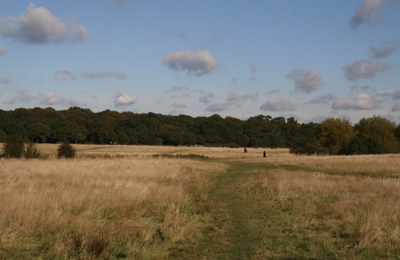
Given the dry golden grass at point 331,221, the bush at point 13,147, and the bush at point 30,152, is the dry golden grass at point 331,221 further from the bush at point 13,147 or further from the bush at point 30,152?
the bush at point 13,147

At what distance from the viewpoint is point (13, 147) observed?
105ft

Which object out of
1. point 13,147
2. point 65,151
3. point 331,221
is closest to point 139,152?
point 65,151

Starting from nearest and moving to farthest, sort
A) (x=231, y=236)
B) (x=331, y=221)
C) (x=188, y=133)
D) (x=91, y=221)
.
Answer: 1. (x=91, y=221)
2. (x=231, y=236)
3. (x=331, y=221)
4. (x=188, y=133)

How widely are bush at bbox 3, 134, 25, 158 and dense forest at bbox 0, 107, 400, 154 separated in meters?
29.8

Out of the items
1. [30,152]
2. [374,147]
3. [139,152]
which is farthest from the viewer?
[139,152]

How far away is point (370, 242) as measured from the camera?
18.7 ft

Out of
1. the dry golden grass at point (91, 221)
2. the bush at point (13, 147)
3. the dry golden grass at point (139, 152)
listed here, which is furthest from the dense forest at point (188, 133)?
the dry golden grass at point (91, 221)

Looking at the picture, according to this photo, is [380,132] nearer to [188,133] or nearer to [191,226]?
[191,226]

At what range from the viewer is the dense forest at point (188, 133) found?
61.9 metres

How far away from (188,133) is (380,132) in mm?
73934

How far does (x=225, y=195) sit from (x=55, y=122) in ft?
327

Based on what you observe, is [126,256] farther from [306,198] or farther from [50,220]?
[306,198]

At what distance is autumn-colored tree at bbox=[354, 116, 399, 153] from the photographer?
6256cm

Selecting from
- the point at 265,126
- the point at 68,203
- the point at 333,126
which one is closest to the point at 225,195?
the point at 68,203
